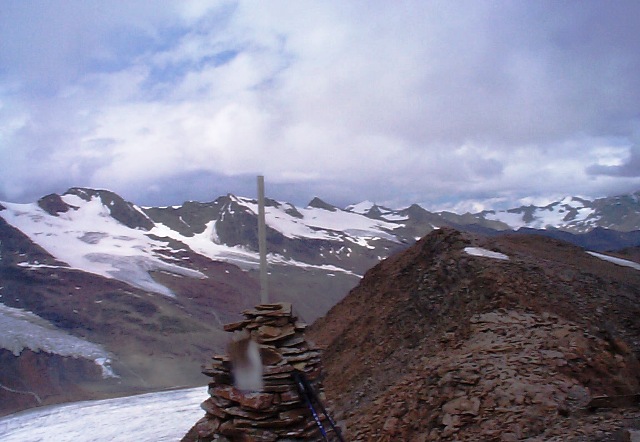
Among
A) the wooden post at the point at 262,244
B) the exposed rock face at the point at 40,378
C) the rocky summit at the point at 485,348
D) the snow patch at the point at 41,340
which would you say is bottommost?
the exposed rock face at the point at 40,378

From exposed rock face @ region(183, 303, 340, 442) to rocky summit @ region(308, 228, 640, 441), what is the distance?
333 cm

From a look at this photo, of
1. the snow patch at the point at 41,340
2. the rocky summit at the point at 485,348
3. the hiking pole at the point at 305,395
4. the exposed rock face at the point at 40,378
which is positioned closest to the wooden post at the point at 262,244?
the hiking pole at the point at 305,395

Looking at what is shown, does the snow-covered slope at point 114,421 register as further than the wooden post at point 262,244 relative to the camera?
Yes

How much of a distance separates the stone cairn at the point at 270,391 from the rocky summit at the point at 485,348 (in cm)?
333

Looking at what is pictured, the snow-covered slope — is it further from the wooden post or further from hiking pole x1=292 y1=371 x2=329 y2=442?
hiking pole x1=292 y1=371 x2=329 y2=442

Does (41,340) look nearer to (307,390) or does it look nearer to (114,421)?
(114,421)

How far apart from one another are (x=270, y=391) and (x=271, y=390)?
16 mm

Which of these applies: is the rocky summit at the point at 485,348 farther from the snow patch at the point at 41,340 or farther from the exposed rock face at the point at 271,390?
the snow patch at the point at 41,340

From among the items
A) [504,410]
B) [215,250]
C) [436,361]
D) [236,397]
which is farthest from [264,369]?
[215,250]

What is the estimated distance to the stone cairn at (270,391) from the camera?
21.3 feet

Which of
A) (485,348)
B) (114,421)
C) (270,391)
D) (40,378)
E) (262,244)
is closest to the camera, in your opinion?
(270,391)

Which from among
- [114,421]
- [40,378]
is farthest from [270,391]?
[40,378]

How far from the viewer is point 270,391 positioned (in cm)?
653

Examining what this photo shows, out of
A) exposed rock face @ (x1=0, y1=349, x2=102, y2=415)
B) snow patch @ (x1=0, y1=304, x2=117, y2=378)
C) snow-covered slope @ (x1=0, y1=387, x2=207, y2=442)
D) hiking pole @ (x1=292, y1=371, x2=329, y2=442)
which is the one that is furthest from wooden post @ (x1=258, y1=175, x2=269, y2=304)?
snow patch @ (x1=0, y1=304, x2=117, y2=378)
